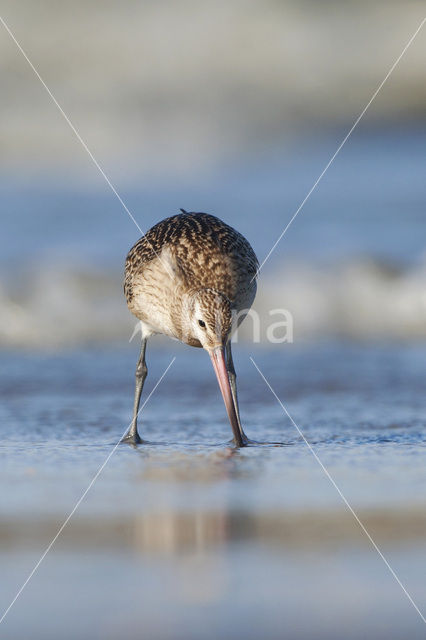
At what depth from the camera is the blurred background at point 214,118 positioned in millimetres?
13430

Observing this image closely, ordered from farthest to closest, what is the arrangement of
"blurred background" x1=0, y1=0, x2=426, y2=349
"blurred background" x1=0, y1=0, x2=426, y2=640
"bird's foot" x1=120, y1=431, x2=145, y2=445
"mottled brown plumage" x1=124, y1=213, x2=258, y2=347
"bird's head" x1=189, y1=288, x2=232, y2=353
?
"blurred background" x1=0, y1=0, x2=426, y2=349 < "mottled brown plumage" x1=124, y1=213, x2=258, y2=347 < "bird's foot" x1=120, y1=431, x2=145, y2=445 < "bird's head" x1=189, y1=288, x2=232, y2=353 < "blurred background" x1=0, y1=0, x2=426, y2=640

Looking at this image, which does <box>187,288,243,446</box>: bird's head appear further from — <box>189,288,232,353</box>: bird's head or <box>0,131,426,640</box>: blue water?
<box>0,131,426,640</box>: blue water

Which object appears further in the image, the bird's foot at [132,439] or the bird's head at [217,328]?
the bird's foot at [132,439]

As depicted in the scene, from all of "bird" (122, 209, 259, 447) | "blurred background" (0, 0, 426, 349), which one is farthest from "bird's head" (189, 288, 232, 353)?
"blurred background" (0, 0, 426, 349)

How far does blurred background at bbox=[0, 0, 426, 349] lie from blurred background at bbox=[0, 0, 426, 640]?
0.14ft

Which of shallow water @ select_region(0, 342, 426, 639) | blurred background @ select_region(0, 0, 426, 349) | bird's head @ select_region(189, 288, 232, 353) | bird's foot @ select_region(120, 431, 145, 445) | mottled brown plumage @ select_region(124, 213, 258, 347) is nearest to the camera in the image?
shallow water @ select_region(0, 342, 426, 639)

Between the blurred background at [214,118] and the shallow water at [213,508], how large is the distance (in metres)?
5.24

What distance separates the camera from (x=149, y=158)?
54.3 ft

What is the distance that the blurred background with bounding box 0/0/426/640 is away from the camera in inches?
126

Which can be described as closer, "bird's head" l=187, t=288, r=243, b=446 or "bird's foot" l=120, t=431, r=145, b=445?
"bird's head" l=187, t=288, r=243, b=446

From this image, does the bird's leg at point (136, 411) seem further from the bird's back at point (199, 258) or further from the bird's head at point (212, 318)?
the bird's head at point (212, 318)

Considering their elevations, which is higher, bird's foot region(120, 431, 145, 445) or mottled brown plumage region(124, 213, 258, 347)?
mottled brown plumage region(124, 213, 258, 347)

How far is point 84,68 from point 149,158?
7.24 feet

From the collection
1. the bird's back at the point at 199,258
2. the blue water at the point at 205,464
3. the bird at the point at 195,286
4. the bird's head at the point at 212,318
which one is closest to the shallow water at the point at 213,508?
the blue water at the point at 205,464
